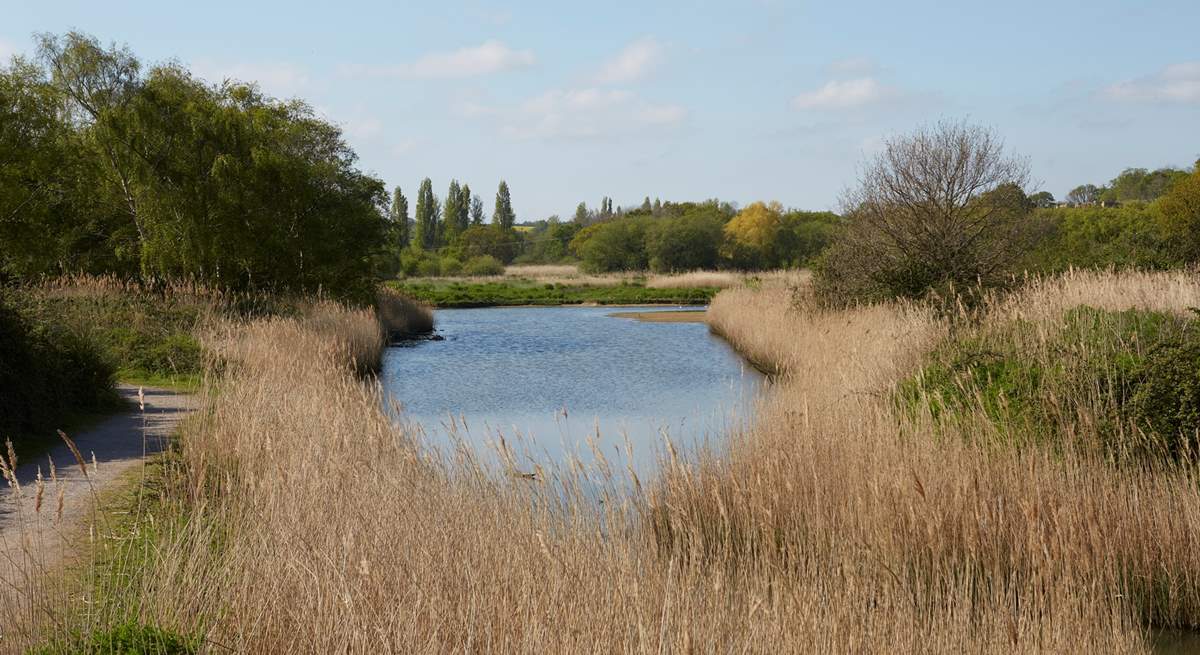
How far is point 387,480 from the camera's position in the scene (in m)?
6.22

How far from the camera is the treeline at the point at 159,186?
76.3ft

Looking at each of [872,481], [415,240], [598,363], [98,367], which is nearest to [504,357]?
[598,363]

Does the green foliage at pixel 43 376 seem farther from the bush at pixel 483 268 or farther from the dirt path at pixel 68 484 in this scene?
the bush at pixel 483 268

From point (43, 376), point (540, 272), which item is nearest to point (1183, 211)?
point (43, 376)

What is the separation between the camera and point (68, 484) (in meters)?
7.88

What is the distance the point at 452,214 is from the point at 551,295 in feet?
170

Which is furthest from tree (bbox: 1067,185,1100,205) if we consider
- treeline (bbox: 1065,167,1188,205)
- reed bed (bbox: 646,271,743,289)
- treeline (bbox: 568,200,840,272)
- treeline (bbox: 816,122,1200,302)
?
treeline (bbox: 816,122,1200,302)

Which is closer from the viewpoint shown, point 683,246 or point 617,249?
point 683,246

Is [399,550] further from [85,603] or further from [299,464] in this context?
[299,464]

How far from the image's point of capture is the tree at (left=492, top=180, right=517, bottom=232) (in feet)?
366

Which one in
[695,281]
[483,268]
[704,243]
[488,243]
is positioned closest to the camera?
[695,281]

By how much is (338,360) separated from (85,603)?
46.4 feet

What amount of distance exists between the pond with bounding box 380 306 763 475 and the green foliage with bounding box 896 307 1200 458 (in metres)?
1.90

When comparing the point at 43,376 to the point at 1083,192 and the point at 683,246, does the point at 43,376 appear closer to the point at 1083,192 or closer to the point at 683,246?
the point at 683,246
